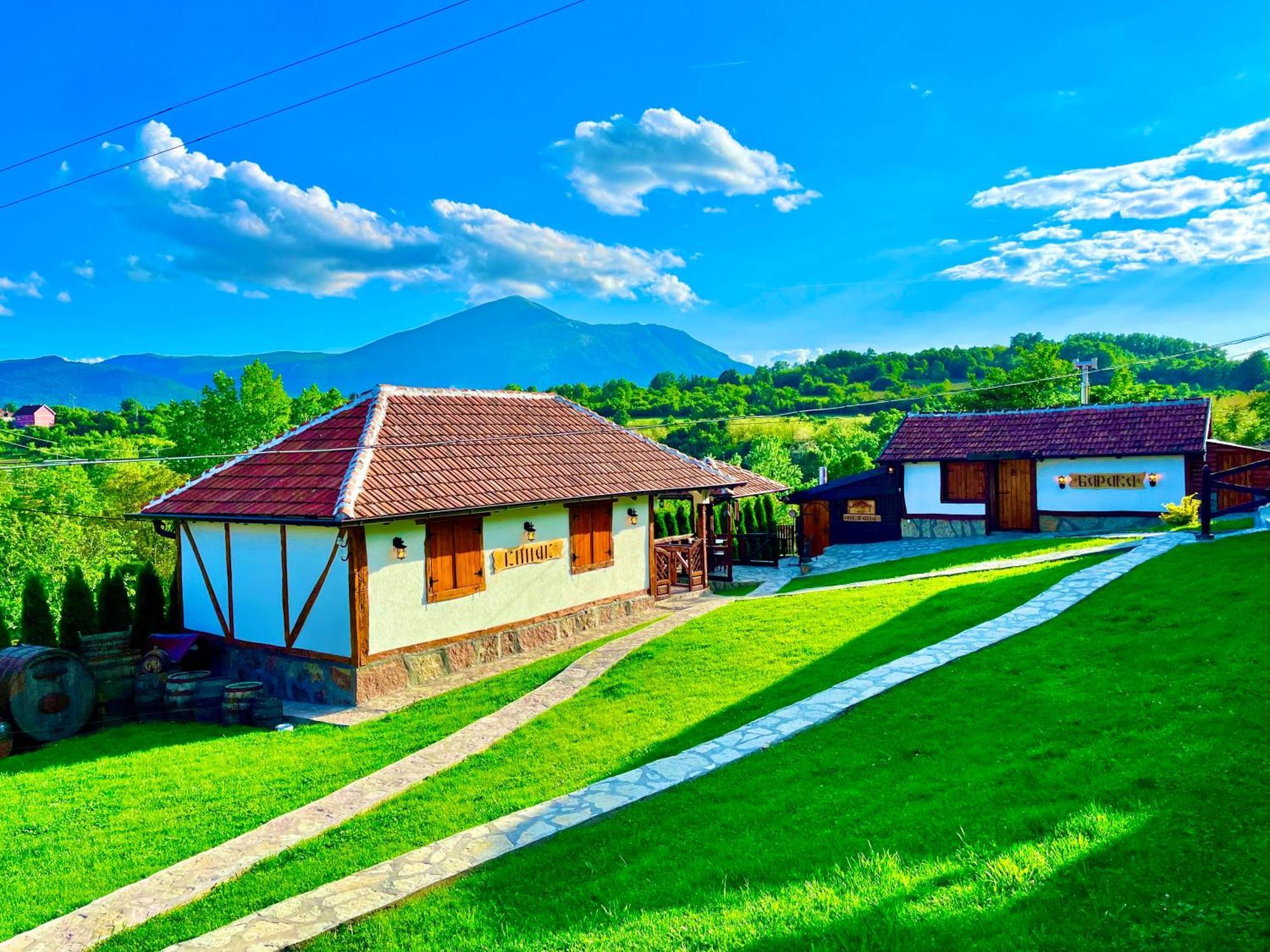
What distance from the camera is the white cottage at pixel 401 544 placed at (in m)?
12.8

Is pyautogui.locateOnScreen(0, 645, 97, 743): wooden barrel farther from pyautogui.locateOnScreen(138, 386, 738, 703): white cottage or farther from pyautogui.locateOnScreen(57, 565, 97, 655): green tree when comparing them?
pyautogui.locateOnScreen(57, 565, 97, 655): green tree

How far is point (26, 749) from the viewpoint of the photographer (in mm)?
11625

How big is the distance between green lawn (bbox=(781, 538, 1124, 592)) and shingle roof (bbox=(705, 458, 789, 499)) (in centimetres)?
314

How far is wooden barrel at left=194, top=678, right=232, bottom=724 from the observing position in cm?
1241

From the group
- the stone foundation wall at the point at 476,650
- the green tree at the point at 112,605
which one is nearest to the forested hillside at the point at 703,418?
the green tree at the point at 112,605

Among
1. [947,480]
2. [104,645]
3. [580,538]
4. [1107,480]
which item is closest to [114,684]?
[104,645]

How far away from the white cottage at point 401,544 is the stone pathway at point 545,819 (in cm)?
657

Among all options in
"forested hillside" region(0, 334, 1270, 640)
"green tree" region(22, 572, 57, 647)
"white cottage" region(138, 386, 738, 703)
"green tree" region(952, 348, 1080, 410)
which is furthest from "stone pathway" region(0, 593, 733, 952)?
"green tree" region(952, 348, 1080, 410)

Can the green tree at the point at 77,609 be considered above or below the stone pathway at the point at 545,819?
above

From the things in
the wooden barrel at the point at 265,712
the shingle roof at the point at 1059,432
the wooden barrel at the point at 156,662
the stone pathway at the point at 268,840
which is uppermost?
the shingle roof at the point at 1059,432

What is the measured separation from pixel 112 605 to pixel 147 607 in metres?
0.65

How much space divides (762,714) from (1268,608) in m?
5.71

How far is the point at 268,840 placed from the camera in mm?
7203

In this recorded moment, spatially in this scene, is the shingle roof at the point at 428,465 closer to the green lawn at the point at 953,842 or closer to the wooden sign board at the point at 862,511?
the green lawn at the point at 953,842
